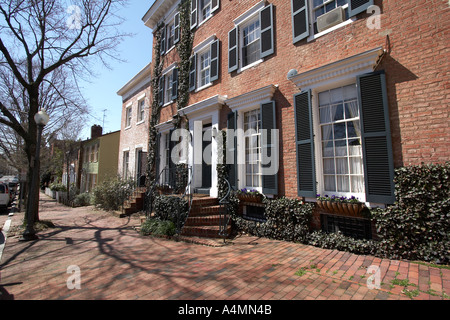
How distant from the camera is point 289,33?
20.8 ft

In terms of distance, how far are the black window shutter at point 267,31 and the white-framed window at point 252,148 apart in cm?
181

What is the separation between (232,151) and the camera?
7.48 m

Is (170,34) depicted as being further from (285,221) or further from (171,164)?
(285,221)

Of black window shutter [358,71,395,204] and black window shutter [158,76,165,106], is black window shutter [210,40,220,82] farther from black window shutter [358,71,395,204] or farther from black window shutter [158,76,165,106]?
black window shutter [358,71,395,204]

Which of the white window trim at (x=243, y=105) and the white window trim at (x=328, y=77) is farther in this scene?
the white window trim at (x=243, y=105)

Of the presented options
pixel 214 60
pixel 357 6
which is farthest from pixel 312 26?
pixel 214 60

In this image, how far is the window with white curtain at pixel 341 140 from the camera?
489 centimetres

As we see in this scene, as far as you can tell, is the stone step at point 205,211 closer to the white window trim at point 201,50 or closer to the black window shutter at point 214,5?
the white window trim at point 201,50

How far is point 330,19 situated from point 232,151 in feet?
14.4

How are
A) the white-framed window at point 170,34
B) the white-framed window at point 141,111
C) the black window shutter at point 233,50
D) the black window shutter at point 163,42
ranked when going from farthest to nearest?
the white-framed window at point 141,111, the black window shutter at point 163,42, the white-framed window at point 170,34, the black window shutter at point 233,50

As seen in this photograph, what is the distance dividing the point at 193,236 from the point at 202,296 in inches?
128

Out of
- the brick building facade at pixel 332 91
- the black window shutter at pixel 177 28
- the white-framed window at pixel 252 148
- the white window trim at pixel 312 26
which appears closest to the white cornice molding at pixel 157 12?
the black window shutter at pixel 177 28
